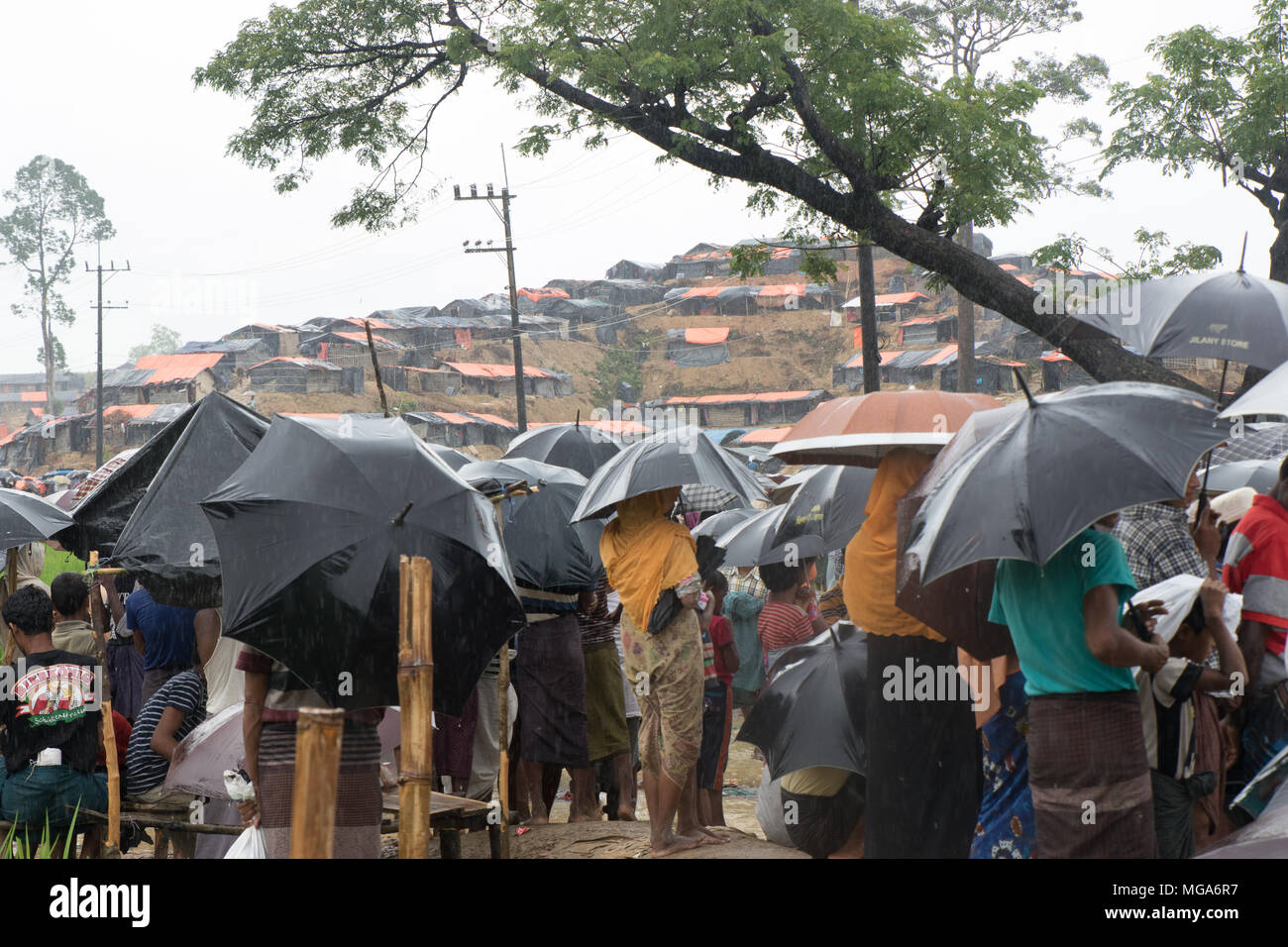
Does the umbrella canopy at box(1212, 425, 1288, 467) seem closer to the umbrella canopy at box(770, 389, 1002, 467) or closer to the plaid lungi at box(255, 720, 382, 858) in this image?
the umbrella canopy at box(770, 389, 1002, 467)

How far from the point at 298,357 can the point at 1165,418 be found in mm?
47254

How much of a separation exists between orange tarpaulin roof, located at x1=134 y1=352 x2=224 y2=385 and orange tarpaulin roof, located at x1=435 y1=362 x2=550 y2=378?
957cm

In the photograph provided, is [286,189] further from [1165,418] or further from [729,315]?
[729,315]

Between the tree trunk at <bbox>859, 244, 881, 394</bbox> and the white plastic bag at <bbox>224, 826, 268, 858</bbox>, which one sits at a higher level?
the tree trunk at <bbox>859, 244, 881, 394</bbox>

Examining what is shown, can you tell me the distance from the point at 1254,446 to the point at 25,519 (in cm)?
738

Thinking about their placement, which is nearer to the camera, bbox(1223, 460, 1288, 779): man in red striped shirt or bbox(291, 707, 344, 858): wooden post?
bbox(291, 707, 344, 858): wooden post

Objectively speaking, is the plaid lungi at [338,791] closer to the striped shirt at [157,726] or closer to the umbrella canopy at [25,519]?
the striped shirt at [157,726]

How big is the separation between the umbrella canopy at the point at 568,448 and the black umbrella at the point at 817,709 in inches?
130

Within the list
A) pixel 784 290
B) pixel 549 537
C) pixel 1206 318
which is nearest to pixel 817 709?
pixel 549 537

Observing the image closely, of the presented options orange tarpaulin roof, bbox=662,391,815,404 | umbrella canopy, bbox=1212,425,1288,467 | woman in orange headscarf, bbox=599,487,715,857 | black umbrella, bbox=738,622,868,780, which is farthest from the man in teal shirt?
orange tarpaulin roof, bbox=662,391,815,404

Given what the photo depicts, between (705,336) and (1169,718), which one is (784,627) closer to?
(1169,718)

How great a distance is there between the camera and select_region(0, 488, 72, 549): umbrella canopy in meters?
6.68

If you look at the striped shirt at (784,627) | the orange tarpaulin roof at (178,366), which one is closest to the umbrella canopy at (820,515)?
the striped shirt at (784,627)

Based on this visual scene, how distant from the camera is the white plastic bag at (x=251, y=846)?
377 centimetres
